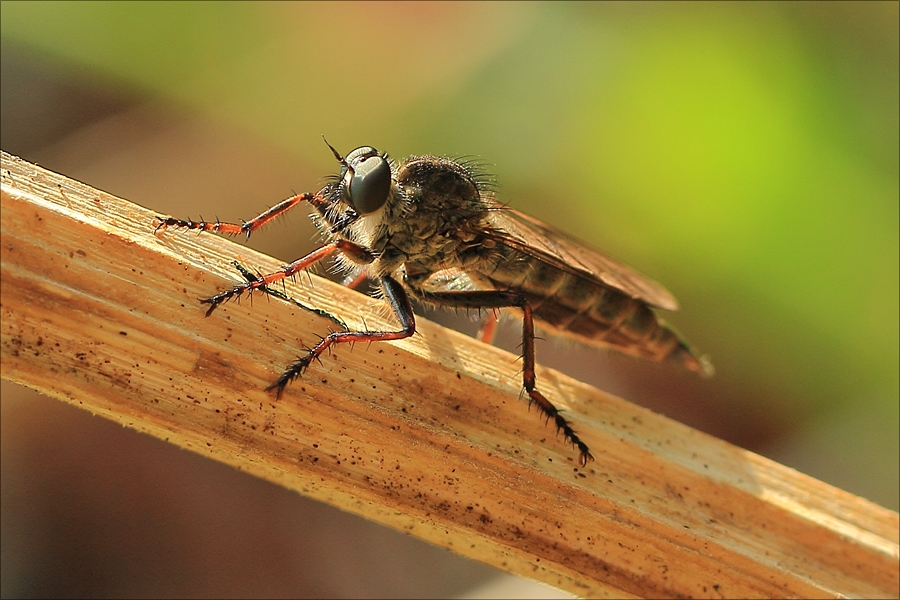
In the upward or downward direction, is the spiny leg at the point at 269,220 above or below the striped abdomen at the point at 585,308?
above

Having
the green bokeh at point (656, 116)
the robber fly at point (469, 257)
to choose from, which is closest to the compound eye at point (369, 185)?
the robber fly at point (469, 257)

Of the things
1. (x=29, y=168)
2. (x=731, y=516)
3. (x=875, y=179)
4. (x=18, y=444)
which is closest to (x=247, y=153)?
(x=18, y=444)

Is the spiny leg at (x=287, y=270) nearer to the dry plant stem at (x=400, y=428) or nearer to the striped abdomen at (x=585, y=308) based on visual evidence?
the dry plant stem at (x=400, y=428)

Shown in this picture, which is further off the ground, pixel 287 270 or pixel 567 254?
pixel 287 270

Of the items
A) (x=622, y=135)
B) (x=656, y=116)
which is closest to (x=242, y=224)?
(x=622, y=135)

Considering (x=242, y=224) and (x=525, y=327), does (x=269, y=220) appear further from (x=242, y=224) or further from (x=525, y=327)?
(x=525, y=327)

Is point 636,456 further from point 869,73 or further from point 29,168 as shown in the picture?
point 869,73
